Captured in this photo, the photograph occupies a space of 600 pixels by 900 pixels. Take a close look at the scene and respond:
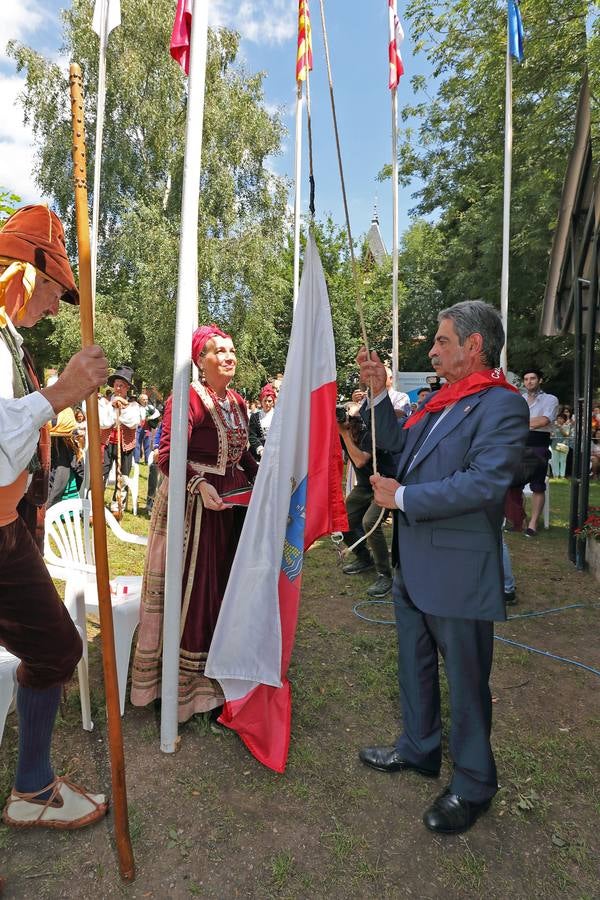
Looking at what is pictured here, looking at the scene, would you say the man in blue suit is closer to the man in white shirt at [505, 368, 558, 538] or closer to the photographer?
the photographer

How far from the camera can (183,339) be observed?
8.49 ft

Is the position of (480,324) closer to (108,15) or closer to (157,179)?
(108,15)

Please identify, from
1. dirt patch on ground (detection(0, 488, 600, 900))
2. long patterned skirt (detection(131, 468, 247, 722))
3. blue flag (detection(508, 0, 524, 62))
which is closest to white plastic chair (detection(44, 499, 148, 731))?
long patterned skirt (detection(131, 468, 247, 722))

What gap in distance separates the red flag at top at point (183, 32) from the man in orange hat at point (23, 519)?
1163mm

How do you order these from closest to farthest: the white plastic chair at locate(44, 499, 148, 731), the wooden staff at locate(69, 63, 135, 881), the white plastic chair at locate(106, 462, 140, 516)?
the wooden staff at locate(69, 63, 135, 881) → the white plastic chair at locate(44, 499, 148, 731) → the white plastic chair at locate(106, 462, 140, 516)

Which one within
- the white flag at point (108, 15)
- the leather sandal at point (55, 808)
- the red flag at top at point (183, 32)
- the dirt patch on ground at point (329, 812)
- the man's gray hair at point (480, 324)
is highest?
the white flag at point (108, 15)

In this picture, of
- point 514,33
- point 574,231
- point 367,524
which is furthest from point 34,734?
point 514,33

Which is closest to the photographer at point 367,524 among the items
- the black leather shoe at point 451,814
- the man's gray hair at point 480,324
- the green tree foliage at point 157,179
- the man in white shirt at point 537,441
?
the man in white shirt at point 537,441

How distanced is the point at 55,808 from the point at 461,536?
188 centimetres

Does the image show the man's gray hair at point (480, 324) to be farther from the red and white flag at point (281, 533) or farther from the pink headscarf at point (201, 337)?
the pink headscarf at point (201, 337)

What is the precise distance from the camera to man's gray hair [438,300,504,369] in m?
2.35

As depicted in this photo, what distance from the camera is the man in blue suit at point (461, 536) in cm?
220

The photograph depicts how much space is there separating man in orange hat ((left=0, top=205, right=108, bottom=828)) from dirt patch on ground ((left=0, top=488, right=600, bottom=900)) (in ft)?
0.47

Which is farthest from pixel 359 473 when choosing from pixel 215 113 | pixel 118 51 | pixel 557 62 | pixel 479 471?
pixel 118 51
